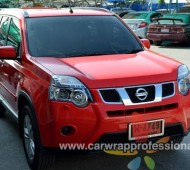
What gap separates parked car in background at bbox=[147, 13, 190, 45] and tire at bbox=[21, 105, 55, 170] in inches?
486

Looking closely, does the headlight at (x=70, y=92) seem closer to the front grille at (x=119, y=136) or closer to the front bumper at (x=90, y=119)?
the front bumper at (x=90, y=119)

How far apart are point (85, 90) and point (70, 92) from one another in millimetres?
139

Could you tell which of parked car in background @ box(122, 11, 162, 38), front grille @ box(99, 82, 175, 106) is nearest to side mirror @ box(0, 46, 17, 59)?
front grille @ box(99, 82, 175, 106)

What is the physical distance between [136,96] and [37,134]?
1013 mm

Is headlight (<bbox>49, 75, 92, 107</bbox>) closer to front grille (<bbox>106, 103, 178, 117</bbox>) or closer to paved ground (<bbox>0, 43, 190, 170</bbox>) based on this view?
front grille (<bbox>106, 103, 178, 117</bbox>)

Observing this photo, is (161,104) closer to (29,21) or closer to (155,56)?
(155,56)

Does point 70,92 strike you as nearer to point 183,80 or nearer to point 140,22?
point 183,80

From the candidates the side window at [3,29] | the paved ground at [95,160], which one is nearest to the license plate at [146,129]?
the paved ground at [95,160]

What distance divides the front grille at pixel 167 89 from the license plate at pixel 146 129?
0.27 meters

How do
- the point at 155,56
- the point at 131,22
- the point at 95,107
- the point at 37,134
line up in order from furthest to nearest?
the point at 131,22, the point at 155,56, the point at 37,134, the point at 95,107

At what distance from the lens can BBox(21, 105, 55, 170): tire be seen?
3795 mm

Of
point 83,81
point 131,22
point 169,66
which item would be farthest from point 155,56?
point 131,22

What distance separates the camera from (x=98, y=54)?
14.9 ft

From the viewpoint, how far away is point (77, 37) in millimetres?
4762
